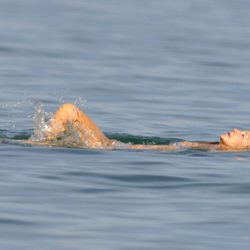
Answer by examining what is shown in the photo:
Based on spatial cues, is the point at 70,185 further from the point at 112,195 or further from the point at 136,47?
the point at 136,47

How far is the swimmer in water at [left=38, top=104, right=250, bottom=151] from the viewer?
674 inches

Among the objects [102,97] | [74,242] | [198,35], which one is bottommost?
[74,242]

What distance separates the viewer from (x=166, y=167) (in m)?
16.5

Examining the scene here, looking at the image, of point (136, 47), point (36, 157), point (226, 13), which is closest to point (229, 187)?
point (36, 157)

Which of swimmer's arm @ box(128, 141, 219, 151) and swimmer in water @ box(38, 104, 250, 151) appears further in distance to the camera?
swimmer's arm @ box(128, 141, 219, 151)

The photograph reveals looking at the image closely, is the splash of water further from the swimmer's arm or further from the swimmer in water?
the swimmer's arm

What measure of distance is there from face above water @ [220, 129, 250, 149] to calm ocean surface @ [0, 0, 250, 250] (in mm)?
154

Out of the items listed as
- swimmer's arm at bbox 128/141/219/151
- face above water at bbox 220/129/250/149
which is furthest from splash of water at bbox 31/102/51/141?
face above water at bbox 220/129/250/149

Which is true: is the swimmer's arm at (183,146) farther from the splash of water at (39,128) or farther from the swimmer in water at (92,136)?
the splash of water at (39,128)

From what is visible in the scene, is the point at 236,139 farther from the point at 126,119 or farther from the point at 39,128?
the point at 126,119

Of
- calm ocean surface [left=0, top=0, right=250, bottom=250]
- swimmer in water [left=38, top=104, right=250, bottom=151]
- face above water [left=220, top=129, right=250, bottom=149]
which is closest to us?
calm ocean surface [left=0, top=0, right=250, bottom=250]

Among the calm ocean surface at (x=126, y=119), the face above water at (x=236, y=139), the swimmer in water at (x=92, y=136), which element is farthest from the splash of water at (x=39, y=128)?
the face above water at (x=236, y=139)

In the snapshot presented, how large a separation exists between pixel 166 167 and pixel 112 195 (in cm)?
201

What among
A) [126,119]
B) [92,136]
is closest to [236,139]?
[92,136]
